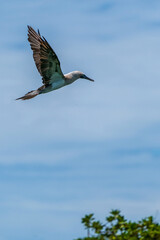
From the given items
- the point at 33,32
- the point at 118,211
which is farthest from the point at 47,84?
the point at 118,211

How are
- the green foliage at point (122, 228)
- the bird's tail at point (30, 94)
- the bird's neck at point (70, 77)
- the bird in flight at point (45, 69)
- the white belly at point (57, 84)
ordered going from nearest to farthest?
the green foliage at point (122, 228)
the bird in flight at point (45, 69)
the bird's tail at point (30, 94)
the white belly at point (57, 84)
the bird's neck at point (70, 77)

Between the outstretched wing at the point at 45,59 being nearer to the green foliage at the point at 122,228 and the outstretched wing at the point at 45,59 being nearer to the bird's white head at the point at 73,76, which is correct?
the bird's white head at the point at 73,76

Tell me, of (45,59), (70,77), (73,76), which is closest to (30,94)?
(45,59)

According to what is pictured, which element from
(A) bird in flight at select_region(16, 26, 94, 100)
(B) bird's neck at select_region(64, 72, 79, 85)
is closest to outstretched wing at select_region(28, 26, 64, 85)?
(A) bird in flight at select_region(16, 26, 94, 100)

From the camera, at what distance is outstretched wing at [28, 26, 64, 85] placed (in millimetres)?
18844

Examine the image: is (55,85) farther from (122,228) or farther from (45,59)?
(122,228)

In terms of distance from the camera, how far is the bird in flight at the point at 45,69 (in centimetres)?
1919

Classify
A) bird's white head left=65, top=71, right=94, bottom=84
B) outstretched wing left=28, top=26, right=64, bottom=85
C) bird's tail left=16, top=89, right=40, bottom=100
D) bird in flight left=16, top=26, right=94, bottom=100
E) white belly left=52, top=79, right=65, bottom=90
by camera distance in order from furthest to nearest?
1. bird's white head left=65, top=71, right=94, bottom=84
2. white belly left=52, top=79, right=65, bottom=90
3. bird's tail left=16, top=89, right=40, bottom=100
4. bird in flight left=16, top=26, right=94, bottom=100
5. outstretched wing left=28, top=26, right=64, bottom=85

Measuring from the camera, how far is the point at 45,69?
19.7 m

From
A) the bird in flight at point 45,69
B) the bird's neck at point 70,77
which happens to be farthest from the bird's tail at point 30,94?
the bird's neck at point 70,77

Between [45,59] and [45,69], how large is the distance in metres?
0.59

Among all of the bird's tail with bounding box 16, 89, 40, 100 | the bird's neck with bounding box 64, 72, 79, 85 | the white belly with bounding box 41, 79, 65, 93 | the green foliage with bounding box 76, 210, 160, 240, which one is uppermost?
the bird's neck with bounding box 64, 72, 79, 85

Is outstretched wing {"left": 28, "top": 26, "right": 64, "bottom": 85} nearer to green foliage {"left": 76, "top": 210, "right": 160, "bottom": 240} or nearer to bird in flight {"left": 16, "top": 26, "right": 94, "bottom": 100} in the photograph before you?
bird in flight {"left": 16, "top": 26, "right": 94, "bottom": 100}

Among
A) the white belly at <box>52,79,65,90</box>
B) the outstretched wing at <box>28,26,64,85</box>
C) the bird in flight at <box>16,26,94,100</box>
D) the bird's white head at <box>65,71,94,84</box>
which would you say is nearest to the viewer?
the outstretched wing at <box>28,26,64,85</box>
